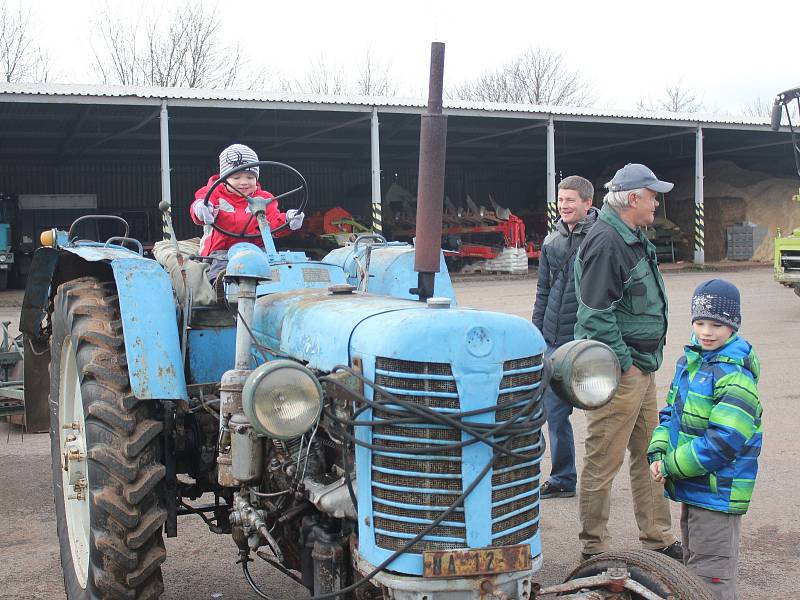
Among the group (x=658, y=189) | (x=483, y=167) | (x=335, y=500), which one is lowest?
(x=335, y=500)

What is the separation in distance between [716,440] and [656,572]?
51 cm

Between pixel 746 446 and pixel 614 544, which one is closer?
pixel 746 446

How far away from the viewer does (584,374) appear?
2.74 metres

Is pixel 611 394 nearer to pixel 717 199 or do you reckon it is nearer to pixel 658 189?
pixel 658 189

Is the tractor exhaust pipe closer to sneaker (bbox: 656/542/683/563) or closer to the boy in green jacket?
the boy in green jacket

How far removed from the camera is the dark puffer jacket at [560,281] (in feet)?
15.3

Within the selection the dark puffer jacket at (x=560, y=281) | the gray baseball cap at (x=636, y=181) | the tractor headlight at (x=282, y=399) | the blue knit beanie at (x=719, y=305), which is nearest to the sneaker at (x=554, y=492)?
the dark puffer jacket at (x=560, y=281)

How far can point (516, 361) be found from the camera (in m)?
2.47

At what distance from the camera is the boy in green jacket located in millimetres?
2855

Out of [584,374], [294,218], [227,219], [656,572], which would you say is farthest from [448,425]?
[227,219]

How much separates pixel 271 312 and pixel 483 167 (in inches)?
1067

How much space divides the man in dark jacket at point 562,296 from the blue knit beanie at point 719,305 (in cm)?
162

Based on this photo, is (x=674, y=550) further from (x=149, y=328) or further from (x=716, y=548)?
(x=149, y=328)

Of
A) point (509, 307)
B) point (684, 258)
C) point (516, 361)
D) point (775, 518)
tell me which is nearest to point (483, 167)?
point (684, 258)
